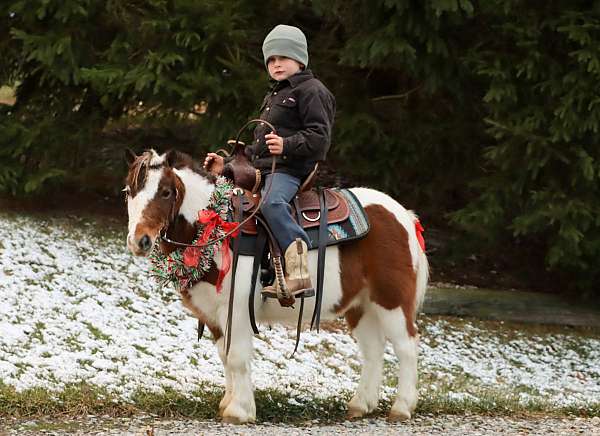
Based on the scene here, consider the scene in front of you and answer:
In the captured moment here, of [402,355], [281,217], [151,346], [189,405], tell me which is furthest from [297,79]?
[151,346]

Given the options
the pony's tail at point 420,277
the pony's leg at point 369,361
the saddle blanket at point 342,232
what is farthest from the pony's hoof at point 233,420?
the pony's tail at point 420,277

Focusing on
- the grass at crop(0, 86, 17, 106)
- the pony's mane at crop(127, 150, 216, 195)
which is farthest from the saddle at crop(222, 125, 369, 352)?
the grass at crop(0, 86, 17, 106)

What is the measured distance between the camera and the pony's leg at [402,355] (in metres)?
6.48

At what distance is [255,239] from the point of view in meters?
6.05

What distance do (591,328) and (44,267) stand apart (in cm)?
612

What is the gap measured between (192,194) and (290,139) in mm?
728

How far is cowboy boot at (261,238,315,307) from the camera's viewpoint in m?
5.87

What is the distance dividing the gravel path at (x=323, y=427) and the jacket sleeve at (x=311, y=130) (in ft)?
6.01

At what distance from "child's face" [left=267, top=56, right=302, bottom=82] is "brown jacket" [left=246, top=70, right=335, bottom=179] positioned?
0.04 meters

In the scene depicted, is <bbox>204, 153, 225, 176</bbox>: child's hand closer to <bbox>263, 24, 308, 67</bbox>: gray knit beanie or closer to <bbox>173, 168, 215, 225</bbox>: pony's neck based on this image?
<bbox>173, 168, 215, 225</bbox>: pony's neck

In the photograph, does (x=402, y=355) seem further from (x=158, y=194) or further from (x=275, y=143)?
(x=158, y=194)

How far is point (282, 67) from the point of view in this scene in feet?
20.0

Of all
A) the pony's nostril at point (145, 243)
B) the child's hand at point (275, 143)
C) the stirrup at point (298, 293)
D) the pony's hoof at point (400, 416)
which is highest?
the child's hand at point (275, 143)

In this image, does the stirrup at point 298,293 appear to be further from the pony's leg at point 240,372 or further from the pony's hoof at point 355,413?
the pony's hoof at point 355,413
